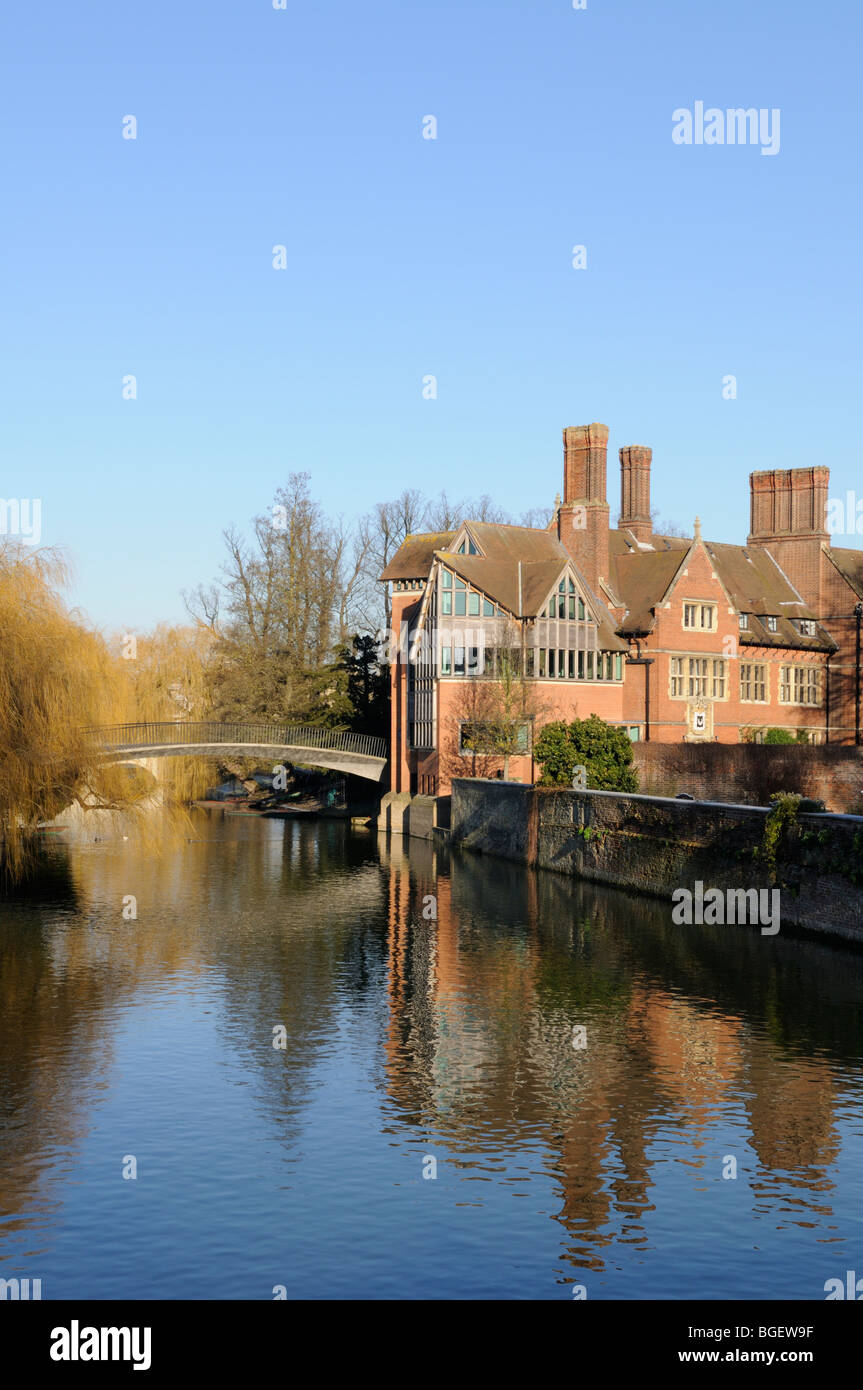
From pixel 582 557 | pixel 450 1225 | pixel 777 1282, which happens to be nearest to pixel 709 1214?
pixel 777 1282

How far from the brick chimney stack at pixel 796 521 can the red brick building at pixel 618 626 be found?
0.07m

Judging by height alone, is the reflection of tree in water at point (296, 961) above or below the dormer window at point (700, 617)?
below

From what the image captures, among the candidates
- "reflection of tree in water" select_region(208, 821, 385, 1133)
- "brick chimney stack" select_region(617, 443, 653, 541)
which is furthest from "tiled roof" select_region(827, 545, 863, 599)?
"reflection of tree in water" select_region(208, 821, 385, 1133)

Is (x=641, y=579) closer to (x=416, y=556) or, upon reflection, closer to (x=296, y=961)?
(x=416, y=556)

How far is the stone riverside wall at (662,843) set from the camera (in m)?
30.0

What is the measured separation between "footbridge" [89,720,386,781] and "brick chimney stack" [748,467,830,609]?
2408 cm

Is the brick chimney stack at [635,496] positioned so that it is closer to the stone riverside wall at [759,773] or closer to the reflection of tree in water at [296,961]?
the stone riverside wall at [759,773]

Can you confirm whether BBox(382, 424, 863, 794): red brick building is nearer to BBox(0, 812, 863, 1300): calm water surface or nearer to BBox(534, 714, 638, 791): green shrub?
BBox(534, 714, 638, 791): green shrub

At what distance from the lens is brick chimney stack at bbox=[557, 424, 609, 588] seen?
6456 cm

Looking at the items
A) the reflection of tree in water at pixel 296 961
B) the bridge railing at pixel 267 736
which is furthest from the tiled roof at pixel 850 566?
the reflection of tree in water at pixel 296 961

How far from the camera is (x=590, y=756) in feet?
164

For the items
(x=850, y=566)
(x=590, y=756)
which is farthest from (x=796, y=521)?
(x=590, y=756)

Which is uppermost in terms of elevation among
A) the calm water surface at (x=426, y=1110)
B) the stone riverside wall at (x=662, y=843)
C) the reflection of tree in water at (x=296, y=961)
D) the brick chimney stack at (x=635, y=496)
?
the brick chimney stack at (x=635, y=496)
